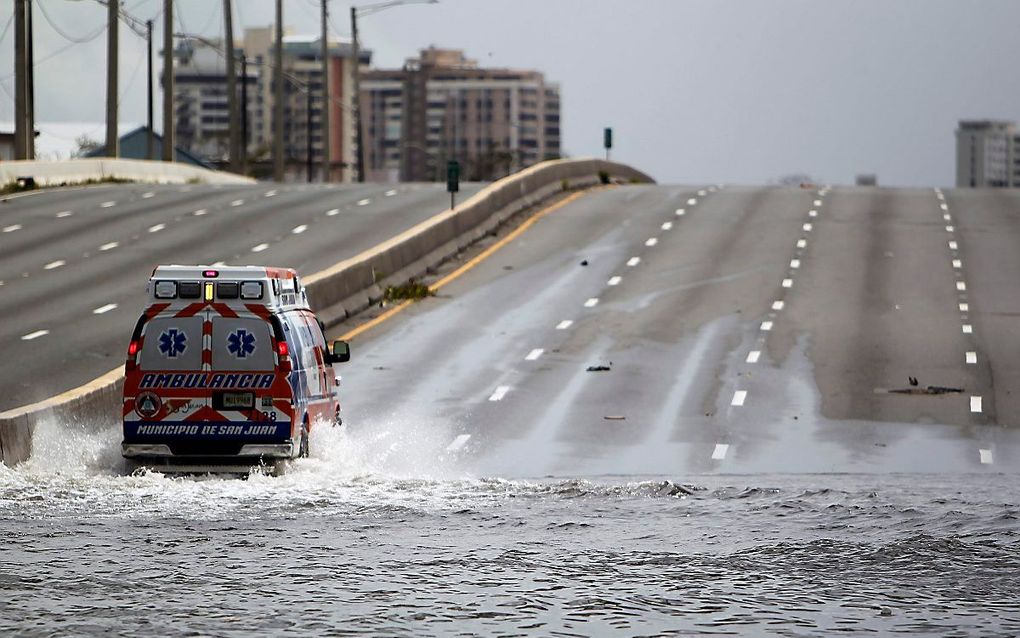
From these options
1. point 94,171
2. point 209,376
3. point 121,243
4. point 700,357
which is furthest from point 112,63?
point 209,376

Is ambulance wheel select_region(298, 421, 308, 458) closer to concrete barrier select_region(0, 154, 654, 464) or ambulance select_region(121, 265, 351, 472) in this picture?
ambulance select_region(121, 265, 351, 472)

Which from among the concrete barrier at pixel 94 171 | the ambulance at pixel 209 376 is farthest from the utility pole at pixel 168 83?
the ambulance at pixel 209 376

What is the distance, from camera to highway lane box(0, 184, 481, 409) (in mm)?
29312

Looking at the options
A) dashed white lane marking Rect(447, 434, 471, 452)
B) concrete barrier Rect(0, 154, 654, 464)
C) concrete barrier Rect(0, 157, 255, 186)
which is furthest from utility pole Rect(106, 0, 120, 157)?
dashed white lane marking Rect(447, 434, 471, 452)

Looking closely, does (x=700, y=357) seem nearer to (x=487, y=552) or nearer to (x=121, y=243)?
(x=487, y=552)

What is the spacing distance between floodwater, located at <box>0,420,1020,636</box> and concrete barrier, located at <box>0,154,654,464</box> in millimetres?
466

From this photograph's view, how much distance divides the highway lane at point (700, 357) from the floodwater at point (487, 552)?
2.06 metres

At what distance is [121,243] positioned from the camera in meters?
44.9

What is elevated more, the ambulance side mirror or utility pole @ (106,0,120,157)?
utility pole @ (106,0,120,157)

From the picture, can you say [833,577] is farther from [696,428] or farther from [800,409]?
[800,409]

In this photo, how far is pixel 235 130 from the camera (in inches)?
3784

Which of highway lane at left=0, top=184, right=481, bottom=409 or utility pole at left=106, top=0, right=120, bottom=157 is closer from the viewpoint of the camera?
highway lane at left=0, top=184, right=481, bottom=409

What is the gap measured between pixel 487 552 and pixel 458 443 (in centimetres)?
720

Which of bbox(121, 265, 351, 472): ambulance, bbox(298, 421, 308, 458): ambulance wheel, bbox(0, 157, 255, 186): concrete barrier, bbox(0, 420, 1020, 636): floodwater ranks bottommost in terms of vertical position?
bbox(0, 420, 1020, 636): floodwater
